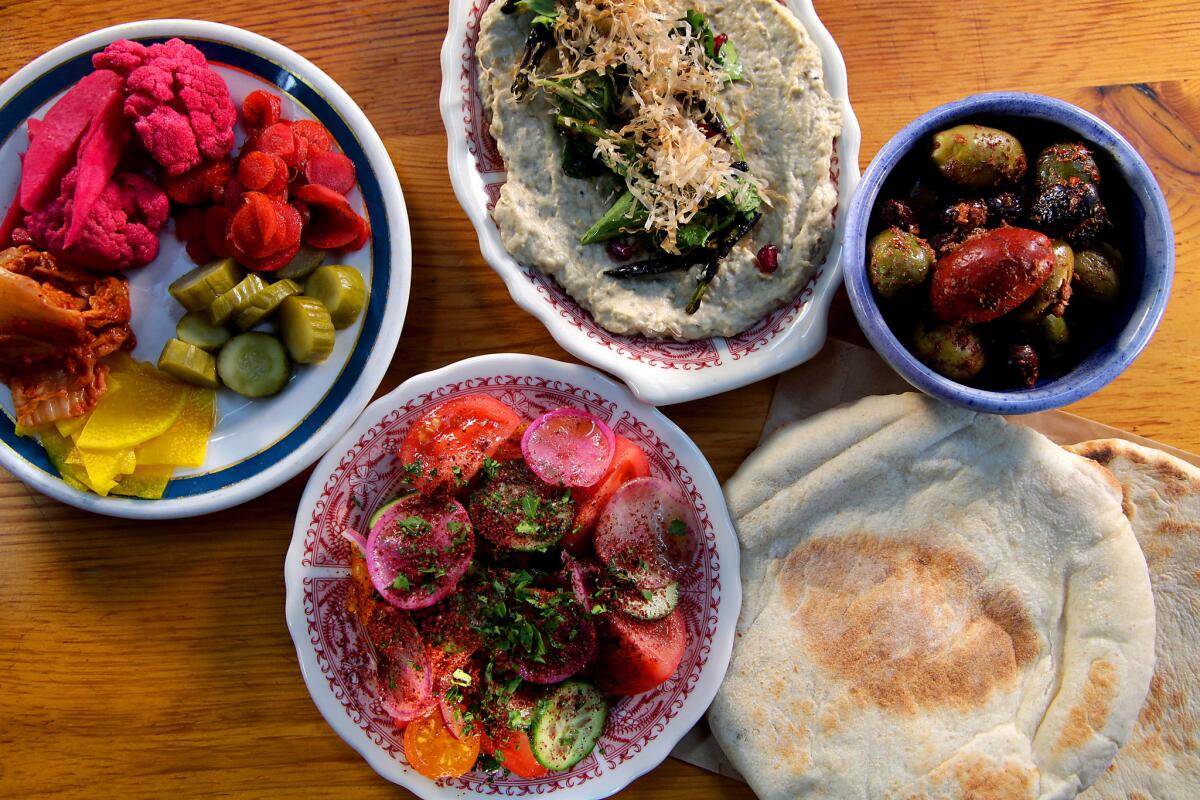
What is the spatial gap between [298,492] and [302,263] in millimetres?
782

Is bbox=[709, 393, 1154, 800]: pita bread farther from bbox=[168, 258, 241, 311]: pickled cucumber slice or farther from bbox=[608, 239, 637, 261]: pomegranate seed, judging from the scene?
bbox=[168, 258, 241, 311]: pickled cucumber slice

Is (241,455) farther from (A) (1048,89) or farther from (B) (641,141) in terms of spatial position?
(A) (1048,89)

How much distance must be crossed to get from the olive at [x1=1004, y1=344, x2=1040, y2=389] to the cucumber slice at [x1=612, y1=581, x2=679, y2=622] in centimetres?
119

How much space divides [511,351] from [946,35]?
1.87m

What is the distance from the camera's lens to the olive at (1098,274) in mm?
2342

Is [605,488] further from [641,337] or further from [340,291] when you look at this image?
[340,291]

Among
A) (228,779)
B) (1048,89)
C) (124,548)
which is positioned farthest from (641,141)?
(228,779)

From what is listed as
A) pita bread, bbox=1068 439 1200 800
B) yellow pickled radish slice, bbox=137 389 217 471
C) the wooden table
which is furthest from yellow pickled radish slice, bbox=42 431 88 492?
pita bread, bbox=1068 439 1200 800

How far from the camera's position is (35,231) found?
8.49ft

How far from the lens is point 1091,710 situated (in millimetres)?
2533

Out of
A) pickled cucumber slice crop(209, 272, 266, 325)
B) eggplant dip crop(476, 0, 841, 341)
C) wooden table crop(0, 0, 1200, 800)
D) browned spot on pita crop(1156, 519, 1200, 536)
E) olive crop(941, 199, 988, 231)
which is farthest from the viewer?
wooden table crop(0, 0, 1200, 800)

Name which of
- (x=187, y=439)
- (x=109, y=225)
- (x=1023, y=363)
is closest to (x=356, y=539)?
(x=187, y=439)

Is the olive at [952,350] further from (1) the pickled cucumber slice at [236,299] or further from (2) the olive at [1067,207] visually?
(1) the pickled cucumber slice at [236,299]

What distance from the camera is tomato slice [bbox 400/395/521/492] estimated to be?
2.58 metres
